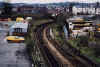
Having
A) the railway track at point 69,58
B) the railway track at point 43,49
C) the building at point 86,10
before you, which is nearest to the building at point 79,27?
the building at point 86,10

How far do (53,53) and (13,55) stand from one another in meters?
0.65

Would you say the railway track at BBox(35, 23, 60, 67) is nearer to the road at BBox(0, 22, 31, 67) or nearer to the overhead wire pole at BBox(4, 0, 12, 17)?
the road at BBox(0, 22, 31, 67)

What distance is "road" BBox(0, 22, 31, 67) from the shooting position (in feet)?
7.77

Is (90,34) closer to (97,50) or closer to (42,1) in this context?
(97,50)

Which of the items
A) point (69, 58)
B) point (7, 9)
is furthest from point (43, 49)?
point (7, 9)

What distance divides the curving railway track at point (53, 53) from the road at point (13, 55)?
29cm

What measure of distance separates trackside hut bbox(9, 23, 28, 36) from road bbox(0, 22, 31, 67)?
7.1 inches

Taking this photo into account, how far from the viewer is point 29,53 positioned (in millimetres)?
2414

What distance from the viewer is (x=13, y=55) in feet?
7.91

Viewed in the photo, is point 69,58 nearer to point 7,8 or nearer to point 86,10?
point 86,10

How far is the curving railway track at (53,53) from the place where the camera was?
2318 millimetres

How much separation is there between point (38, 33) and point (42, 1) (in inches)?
24.8

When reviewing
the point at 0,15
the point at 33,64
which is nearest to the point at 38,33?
the point at 33,64

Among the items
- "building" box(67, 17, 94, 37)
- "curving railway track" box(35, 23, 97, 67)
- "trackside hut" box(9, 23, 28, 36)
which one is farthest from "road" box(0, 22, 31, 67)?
"building" box(67, 17, 94, 37)
